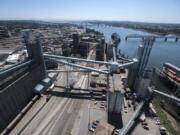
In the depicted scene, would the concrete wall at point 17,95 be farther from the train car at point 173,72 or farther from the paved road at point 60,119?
the train car at point 173,72

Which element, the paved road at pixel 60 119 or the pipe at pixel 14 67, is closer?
the paved road at pixel 60 119

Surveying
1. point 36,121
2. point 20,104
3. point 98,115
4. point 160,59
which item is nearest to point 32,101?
point 20,104

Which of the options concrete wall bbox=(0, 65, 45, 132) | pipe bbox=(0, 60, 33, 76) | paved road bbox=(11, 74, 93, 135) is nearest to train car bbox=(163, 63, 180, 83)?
paved road bbox=(11, 74, 93, 135)

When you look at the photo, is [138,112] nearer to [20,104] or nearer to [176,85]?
[20,104]

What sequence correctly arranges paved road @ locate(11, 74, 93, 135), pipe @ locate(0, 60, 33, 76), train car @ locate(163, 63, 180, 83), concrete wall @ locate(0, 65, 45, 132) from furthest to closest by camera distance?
1. train car @ locate(163, 63, 180, 83)
2. pipe @ locate(0, 60, 33, 76)
3. concrete wall @ locate(0, 65, 45, 132)
4. paved road @ locate(11, 74, 93, 135)

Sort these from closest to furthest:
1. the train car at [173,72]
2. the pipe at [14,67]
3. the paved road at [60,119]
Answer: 1. the paved road at [60,119]
2. the pipe at [14,67]
3. the train car at [173,72]

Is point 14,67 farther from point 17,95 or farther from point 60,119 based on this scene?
point 60,119

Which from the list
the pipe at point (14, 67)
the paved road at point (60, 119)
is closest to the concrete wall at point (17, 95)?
the pipe at point (14, 67)

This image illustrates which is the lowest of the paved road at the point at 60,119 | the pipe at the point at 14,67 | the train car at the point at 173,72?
the train car at the point at 173,72

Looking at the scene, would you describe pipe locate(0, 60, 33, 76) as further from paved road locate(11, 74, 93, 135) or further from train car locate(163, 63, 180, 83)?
train car locate(163, 63, 180, 83)
